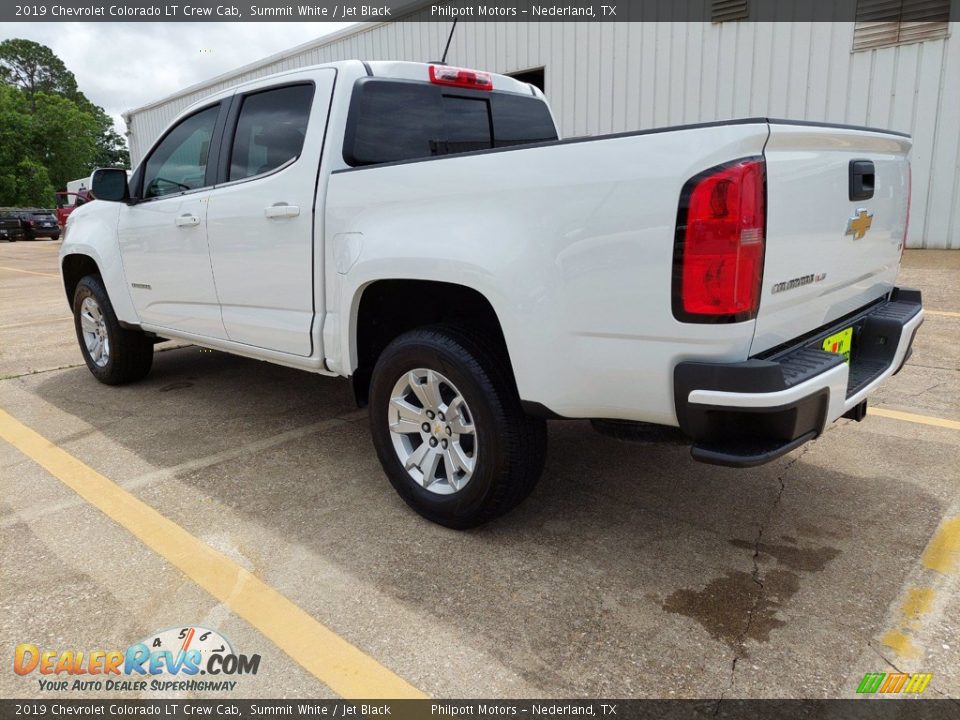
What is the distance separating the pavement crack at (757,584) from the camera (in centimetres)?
205

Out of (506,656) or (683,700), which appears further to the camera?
(506,656)

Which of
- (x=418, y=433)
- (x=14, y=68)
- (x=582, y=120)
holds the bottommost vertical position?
(x=418, y=433)

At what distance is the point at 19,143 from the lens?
5116 cm

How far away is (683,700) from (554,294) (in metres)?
1.25

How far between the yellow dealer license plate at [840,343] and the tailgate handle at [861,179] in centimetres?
50

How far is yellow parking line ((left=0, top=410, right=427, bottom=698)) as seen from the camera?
209 cm

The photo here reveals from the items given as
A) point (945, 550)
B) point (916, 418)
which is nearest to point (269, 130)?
point (945, 550)

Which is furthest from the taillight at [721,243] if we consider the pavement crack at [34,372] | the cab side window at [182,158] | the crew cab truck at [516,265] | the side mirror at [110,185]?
the pavement crack at [34,372]

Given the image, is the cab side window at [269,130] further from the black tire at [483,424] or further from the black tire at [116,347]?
the black tire at [116,347]

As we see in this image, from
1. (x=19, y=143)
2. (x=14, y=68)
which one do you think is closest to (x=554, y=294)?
(x=19, y=143)

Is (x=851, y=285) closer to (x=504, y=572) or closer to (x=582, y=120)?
(x=504, y=572)

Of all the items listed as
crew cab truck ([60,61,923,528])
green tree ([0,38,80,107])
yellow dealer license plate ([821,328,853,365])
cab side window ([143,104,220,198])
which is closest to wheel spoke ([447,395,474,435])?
crew cab truck ([60,61,923,528])

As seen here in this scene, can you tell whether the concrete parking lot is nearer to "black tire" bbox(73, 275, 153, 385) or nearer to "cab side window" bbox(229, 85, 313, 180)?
"black tire" bbox(73, 275, 153, 385)

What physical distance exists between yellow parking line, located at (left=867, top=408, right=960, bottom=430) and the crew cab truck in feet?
4.15
